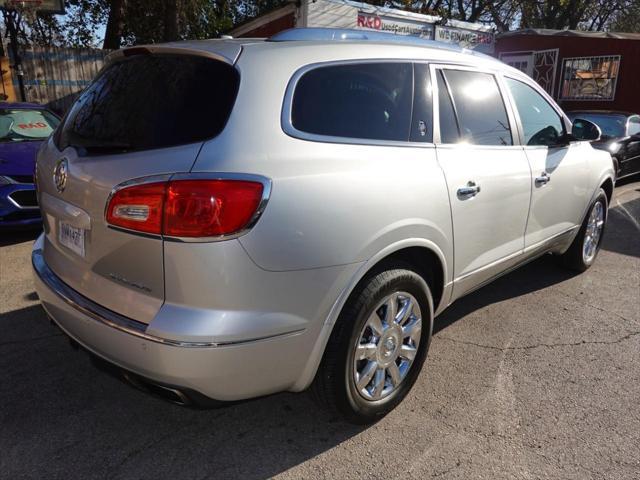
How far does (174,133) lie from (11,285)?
10.1 ft

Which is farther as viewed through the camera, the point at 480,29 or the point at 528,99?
the point at 480,29

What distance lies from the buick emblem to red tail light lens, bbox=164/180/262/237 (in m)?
0.75

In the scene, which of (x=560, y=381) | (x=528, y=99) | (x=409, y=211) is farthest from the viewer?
(x=528, y=99)

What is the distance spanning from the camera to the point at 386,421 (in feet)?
8.86

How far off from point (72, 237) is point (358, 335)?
1.36 meters

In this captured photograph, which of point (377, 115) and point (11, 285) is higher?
point (377, 115)

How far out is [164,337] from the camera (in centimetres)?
193

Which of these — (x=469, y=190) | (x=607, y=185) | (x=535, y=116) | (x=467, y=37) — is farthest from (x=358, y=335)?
(x=467, y=37)

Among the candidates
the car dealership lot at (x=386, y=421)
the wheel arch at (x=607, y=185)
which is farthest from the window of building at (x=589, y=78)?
the car dealership lot at (x=386, y=421)

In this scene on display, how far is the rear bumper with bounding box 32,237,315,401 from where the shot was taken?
1941 mm

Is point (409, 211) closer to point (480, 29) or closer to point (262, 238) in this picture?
point (262, 238)

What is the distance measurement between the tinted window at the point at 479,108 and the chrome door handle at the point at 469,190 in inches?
10.8

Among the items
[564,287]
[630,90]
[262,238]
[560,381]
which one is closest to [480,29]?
[630,90]

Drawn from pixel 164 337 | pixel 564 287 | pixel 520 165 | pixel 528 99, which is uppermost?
pixel 528 99
